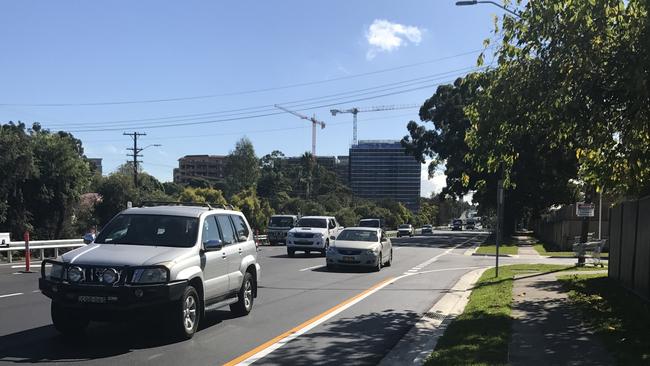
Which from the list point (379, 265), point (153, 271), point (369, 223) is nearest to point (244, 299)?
point (153, 271)

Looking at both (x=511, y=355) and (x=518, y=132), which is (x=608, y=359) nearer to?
(x=511, y=355)

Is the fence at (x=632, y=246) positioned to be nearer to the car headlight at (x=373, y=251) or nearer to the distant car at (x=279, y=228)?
the car headlight at (x=373, y=251)

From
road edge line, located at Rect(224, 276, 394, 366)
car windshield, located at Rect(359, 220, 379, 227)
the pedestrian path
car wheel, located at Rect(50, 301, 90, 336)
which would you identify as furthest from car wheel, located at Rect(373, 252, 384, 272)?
car windshield, located at Rect(359, 220, 379, 227)

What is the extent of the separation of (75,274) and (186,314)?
1.51m

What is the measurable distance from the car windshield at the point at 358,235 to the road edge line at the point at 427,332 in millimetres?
6207

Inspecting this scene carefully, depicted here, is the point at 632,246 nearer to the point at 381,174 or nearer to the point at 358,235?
the point at 358,235

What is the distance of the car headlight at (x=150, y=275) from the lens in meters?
7.55

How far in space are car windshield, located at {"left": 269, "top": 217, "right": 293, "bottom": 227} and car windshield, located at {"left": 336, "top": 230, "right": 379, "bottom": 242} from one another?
17622 mm

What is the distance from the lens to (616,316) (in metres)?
10.1

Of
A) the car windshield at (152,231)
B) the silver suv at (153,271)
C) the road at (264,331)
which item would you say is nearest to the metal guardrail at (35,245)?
the road at (264,331)

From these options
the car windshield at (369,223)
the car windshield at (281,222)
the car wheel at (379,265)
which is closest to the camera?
the car wheel at (379,265)

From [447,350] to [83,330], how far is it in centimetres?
498

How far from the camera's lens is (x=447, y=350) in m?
7.79

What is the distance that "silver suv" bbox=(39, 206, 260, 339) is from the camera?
749cm
